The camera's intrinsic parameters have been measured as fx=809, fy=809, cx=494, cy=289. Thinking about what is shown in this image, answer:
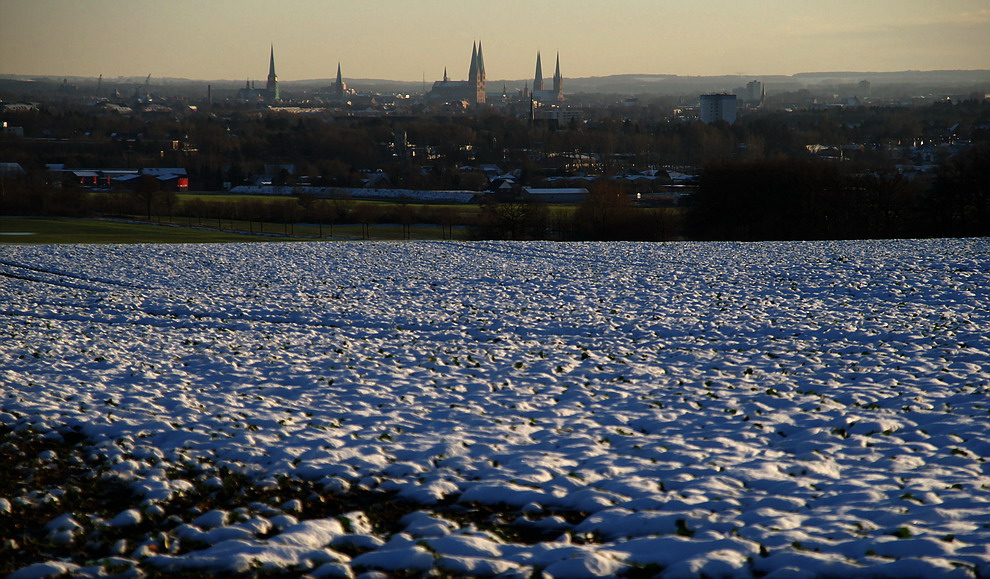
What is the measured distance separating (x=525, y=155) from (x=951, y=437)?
140 meters

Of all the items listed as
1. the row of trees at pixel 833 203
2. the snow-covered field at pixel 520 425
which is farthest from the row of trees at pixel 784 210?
the snow-covered field at pixel 520 425

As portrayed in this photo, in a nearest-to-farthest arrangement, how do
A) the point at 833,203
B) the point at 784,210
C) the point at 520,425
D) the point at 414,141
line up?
the point at 520,425, the point at 833,203, the point at 784,210, the point at 414,141

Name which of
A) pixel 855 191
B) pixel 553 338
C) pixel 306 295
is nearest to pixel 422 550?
pixel 553 338

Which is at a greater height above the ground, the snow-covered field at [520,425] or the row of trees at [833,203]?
the row of trees at [833,203]

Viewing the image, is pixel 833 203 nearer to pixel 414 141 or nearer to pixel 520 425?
pixel 520 425

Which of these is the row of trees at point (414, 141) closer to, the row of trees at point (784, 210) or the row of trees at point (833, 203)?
the row of trees at point (784, 210)

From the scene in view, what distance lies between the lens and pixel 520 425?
998cm

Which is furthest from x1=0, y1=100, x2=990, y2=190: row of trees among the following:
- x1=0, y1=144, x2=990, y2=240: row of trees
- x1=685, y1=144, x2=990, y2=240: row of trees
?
x1=685, y1=144, x2=990, y2=240: row of trees

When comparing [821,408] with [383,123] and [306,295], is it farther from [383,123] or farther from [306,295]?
[383,123]

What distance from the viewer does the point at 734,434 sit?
9547mm

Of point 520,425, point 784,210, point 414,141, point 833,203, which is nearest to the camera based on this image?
point 520,425

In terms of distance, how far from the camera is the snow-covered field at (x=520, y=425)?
263 inches

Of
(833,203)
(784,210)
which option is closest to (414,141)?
(784,210)

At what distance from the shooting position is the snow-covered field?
263 inches
